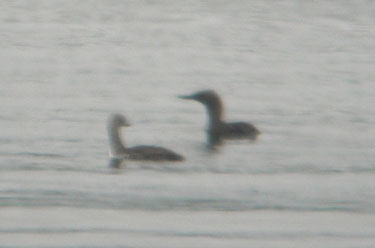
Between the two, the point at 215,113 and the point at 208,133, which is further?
the point at 215,113

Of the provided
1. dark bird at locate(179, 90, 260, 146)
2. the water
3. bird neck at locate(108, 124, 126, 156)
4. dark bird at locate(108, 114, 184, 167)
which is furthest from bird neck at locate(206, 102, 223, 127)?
bird neck at locate(108, 124, 126, 156)

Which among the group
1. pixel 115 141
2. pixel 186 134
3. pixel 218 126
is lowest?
pixel 115 141

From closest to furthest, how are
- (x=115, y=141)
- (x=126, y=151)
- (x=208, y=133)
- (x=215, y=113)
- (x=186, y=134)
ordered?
(x=126, y=151)
(x=115, y=141)
(x=186, y=134)
(x=208, y=133)
(x=215, y=113)

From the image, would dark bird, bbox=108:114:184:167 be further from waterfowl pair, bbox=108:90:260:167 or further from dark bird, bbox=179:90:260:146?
dark bird, bbox=179:90:260:146

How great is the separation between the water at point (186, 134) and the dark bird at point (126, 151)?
145 millimetres

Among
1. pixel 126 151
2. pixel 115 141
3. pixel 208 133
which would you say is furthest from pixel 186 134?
pixel 126 151

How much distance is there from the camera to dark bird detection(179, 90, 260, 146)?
68.7 ft

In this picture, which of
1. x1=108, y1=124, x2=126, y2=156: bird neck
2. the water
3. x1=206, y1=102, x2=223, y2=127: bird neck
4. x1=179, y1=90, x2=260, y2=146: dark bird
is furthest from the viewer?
x1=206, y1=102, x2=223, y2=127: bird neck

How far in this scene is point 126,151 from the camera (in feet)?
61.6

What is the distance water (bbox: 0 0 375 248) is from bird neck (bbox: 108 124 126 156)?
0.21m

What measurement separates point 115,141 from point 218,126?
10.3ft

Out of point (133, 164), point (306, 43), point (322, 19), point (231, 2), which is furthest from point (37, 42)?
point (133, 164)

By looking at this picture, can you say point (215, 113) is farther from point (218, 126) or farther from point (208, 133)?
point (208, 133)

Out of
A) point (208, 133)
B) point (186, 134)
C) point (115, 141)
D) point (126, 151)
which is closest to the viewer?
point (126, 151)
